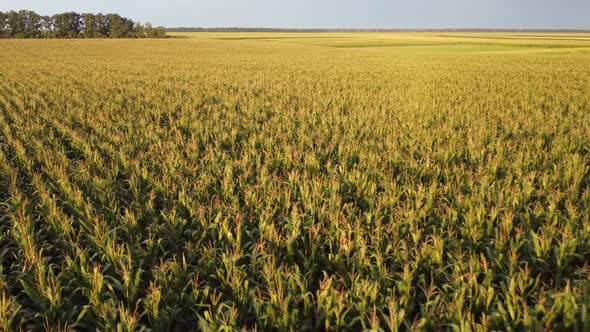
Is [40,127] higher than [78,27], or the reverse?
[78,27]

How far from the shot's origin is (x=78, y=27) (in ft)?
330

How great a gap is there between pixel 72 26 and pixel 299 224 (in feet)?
379

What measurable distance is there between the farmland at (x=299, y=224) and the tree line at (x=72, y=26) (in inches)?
3748

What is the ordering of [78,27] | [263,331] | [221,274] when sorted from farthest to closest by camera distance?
[78,27] → [221,274] → [263,331]

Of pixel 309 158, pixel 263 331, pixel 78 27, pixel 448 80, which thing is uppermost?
pixel 78 27

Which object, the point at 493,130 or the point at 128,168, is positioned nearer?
the point at 128,168

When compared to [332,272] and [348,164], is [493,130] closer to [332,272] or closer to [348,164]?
[348,164]

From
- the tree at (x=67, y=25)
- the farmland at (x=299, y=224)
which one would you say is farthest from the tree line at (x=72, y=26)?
the farmland at (x=299, y=224)

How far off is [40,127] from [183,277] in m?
7.05

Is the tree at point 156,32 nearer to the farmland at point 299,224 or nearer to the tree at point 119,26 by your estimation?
the tree at point 119,26

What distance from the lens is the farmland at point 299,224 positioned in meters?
2.81

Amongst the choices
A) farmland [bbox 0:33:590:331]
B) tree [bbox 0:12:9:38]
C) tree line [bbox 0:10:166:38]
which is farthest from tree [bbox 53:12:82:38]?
farmland [bbox 0:33:590:331]

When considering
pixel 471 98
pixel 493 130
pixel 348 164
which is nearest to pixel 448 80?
pixel 471 98

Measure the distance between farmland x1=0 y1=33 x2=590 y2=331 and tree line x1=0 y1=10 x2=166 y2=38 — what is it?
95208 mm
